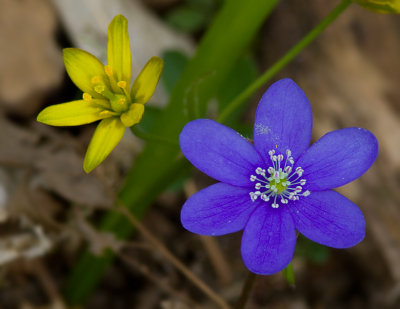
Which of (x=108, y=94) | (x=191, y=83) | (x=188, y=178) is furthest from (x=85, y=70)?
(x=188, y=178)

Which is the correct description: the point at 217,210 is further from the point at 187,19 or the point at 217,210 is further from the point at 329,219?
the point at 187,19

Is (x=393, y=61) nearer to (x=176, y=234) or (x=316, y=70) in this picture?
(x=316, y=70)

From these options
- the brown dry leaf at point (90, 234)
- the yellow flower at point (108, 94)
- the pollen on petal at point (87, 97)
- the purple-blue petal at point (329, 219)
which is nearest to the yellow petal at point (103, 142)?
the yellow flower at point (108, 94)

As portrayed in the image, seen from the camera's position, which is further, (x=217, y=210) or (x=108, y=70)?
(x=108, y=70)

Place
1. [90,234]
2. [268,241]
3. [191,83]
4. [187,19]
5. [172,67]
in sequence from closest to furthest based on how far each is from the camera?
[268,241] → [191,83] → [90,234] → [172,67] → [187,19]

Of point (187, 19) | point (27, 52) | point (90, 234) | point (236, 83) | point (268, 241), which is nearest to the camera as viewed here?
point (268, 241)

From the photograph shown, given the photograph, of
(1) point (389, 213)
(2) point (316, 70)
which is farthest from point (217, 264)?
(2) point (316, 70)

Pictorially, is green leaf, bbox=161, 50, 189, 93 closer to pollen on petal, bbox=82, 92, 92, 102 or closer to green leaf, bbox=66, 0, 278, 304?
green leaf, bbox=66, 0, 278, 304

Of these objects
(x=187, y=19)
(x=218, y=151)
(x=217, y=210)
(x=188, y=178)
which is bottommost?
(x=188, y=178)
